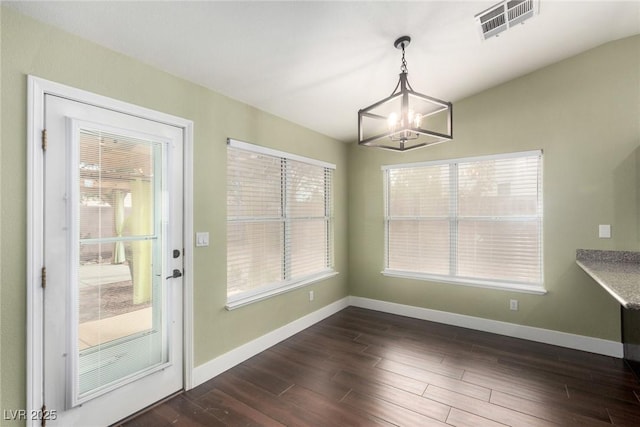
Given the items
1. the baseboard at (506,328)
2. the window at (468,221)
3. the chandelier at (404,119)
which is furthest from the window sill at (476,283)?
the chandelier at (404,119)

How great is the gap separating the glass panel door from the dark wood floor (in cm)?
46

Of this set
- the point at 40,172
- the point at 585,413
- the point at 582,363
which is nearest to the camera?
the point at 40,172

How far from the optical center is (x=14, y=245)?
1.61m

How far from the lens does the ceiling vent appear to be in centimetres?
210

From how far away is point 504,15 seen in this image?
219cm

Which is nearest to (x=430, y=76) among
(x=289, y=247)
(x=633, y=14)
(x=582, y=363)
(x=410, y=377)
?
(x=633, y=14)

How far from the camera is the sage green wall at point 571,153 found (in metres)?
2.91

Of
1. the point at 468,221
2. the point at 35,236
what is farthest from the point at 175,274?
the point at 468,221

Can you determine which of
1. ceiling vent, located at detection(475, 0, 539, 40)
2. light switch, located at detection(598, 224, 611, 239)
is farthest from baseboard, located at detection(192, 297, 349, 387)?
ceiling vent, located at detection(475, 0, 539, 40)

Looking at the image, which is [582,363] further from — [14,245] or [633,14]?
[14,245]

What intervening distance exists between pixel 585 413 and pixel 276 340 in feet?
8.75

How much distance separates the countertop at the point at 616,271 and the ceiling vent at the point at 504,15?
2.03 meters

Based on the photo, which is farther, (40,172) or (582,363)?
(582,363)

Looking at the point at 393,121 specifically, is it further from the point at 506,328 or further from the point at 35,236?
the point at 506,328
